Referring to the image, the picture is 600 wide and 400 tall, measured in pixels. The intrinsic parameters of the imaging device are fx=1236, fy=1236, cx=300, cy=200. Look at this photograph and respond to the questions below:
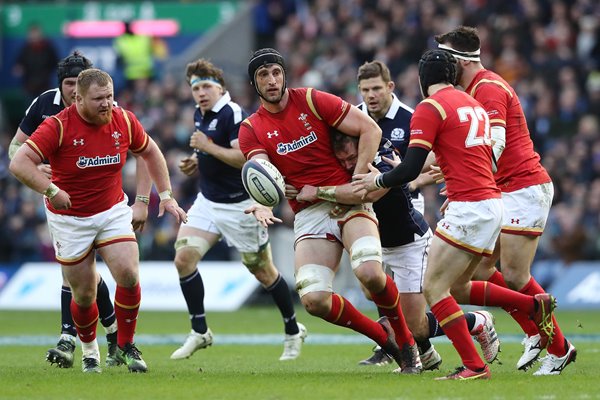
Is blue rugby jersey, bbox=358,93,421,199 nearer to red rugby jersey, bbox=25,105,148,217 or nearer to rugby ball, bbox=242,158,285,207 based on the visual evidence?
rugby ball, bbox=242,158,285,207

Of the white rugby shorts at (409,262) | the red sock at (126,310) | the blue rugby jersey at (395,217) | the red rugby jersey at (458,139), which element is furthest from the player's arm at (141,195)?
the red rugby jersey at (458,139)

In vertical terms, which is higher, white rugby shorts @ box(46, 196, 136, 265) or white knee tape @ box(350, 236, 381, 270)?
white rugby shorts @ box(46, 196, 136, 265)

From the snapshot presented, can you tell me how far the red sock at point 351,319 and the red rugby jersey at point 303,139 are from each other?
88cm

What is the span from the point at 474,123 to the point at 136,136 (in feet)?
9.76

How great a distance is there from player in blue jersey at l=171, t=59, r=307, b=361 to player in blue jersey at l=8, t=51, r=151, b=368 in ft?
4.30

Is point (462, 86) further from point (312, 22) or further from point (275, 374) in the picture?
point (312, 22)

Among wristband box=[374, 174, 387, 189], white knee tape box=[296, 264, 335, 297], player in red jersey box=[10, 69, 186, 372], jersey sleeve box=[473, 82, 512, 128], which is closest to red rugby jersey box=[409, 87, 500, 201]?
wristband box=[374, 174, 387, 189]

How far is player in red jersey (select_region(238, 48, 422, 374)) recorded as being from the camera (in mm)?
9836

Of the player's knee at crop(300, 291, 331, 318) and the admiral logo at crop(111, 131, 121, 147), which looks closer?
the player's knee at crop(300, 291, 331, 318)

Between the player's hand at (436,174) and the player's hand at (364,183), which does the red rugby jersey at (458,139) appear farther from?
the player's hand at (436,174)

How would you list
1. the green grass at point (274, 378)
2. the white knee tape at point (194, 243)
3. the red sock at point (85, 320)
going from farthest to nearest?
the white knee tape at point (194, 243) < the red sock at point (85, 320) < the green grass at point (274, 378)

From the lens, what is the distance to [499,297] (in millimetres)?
9727

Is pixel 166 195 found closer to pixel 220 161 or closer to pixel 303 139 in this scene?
pixel 303 139

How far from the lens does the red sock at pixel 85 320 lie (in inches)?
413
